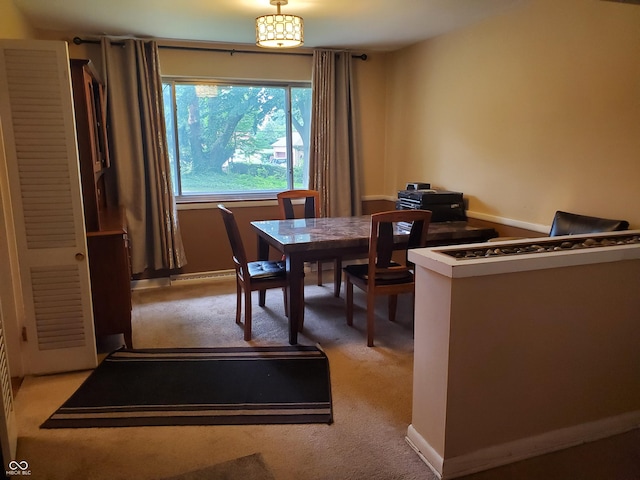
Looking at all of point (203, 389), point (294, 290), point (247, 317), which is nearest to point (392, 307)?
point (294, 290)

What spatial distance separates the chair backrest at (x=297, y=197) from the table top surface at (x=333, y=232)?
0.96 ft

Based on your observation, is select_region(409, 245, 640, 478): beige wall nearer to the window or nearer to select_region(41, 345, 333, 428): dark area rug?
select_region(41, 345, 333, 428): dark area rug

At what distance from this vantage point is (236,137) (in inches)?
185

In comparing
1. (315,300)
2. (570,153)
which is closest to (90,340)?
(315,300)

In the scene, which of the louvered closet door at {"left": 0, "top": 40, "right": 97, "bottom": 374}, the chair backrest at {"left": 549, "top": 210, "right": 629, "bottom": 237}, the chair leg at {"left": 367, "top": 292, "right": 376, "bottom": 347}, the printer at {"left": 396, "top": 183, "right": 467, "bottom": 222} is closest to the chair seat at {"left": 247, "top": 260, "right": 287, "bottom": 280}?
the chair leg at {"left": 367, "top": 292, "right": 376, "bottom": 347}

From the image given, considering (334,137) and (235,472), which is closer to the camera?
(235,472)

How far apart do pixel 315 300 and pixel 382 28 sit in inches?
90.9

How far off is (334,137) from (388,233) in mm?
2042

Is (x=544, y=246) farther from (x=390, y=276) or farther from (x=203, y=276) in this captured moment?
(x=203, y=276)

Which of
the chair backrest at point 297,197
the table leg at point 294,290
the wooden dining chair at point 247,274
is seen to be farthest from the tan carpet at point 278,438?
the chair backrest at point 297,197

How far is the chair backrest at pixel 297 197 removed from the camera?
4.04 metres

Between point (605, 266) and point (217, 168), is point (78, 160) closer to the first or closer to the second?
point (217, 168)

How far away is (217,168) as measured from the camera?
15.4 ft

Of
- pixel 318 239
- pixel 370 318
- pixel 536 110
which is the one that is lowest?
pixel 370 318
